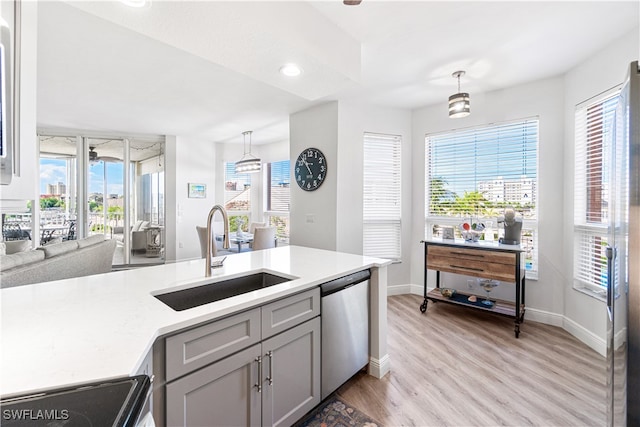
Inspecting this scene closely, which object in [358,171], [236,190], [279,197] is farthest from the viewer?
[236,190]

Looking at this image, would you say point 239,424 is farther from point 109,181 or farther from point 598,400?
point 109,181

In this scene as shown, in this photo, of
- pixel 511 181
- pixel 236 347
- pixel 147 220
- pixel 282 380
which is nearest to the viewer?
Result: pixel 236 347

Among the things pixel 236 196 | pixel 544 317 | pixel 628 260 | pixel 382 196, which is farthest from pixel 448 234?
pixel 236 196

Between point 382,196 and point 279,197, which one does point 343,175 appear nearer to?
point 382,196

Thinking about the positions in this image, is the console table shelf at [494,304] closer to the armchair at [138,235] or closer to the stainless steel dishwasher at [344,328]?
the stainless steel dishwasher at [344,328]

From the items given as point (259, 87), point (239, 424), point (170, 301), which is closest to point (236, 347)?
point (239, 424)

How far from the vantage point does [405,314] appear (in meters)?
3.37

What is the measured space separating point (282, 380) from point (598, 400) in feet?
7.00

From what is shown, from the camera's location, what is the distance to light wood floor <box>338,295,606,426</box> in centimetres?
178

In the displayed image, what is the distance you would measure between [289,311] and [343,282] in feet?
1.57

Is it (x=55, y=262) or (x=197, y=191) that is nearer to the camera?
(x=55, y=262)

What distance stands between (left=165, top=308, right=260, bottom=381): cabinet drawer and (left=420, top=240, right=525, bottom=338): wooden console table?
2617 mm

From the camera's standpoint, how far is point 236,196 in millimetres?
6945

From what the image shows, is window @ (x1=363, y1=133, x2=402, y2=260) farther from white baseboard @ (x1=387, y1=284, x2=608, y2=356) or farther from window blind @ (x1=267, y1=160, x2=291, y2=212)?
window blind @ (x1=267, y1=160, x2=291, y2=212)
